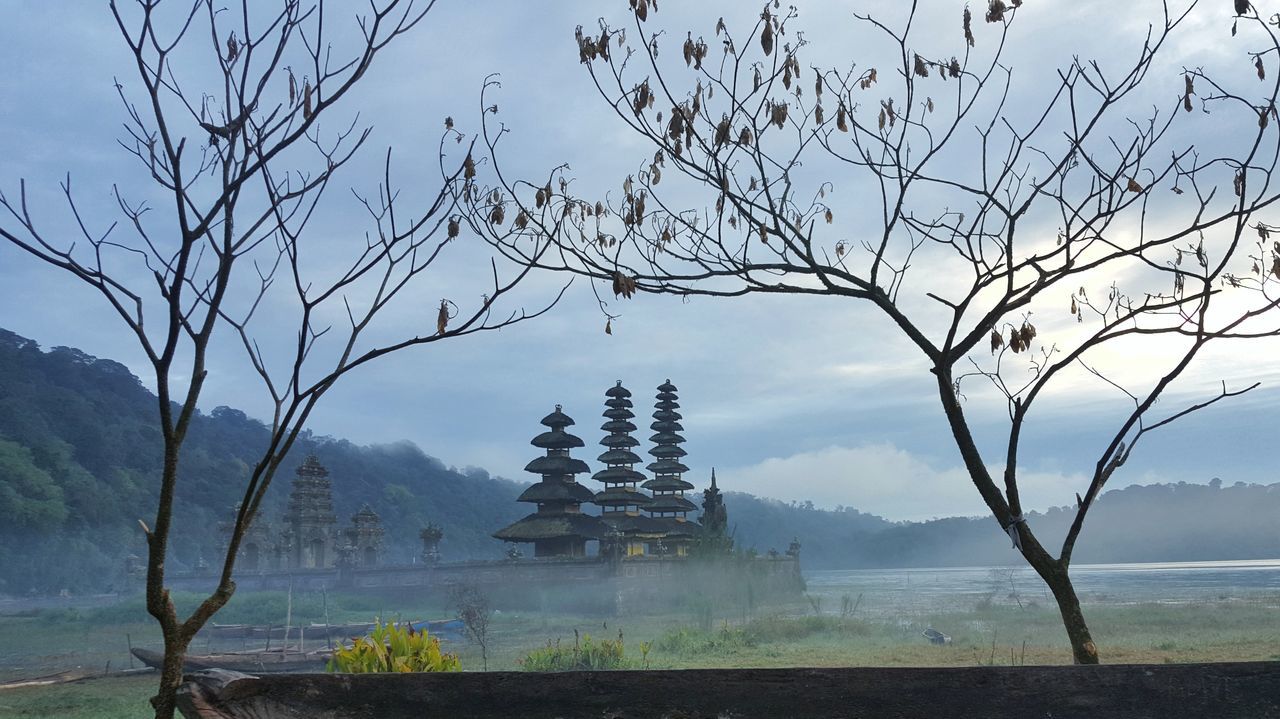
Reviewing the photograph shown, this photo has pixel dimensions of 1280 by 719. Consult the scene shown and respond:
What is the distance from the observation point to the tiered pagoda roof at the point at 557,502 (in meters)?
35.4

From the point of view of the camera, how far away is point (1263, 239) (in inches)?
166


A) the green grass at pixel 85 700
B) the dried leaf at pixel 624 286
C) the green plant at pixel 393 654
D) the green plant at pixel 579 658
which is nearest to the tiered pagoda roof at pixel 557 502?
the green grass at pixel 85 700

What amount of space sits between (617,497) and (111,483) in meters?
35.5

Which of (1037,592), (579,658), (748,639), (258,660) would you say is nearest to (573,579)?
(748,639)

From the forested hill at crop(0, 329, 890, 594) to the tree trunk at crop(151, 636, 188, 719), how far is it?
27.2 m

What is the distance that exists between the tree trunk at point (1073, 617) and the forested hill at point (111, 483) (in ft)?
89.6

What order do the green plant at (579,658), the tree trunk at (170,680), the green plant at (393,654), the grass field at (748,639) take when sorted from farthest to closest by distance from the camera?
1. the grass field at (748,639)
2. the green plant at (579,658)
3. the green plant at (393,654)
4. the tree trunk at (170,680)

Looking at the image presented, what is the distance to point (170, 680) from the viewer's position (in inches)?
103

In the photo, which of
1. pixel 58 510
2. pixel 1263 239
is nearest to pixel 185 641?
pixel 1263 239

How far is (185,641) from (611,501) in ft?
114

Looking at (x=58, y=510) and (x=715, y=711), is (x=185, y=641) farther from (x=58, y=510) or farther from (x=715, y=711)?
(x=58, y=510)

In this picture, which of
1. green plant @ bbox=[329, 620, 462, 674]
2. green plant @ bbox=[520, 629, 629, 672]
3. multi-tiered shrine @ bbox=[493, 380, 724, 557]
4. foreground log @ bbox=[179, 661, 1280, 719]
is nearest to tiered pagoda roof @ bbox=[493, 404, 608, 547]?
multi-tiered shrine @ bbox=[493, 380, 724, 557]

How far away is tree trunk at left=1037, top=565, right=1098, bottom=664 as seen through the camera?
3936 millimetres

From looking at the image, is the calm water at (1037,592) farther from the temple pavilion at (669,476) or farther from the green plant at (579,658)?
the green plant at (579,658)
